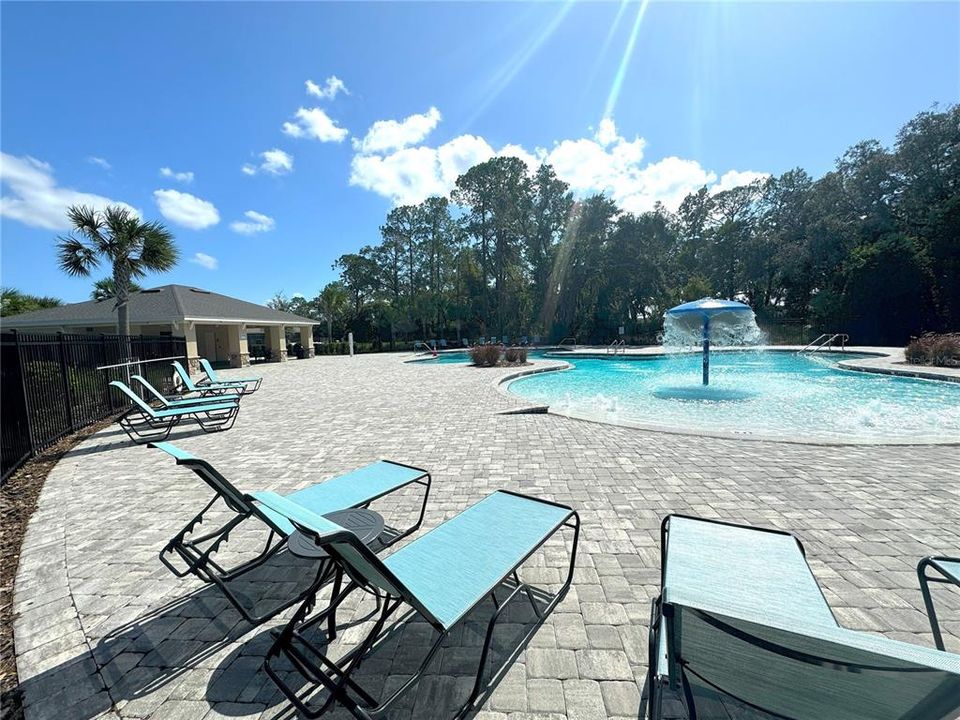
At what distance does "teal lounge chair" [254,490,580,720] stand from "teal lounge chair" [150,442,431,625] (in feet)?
0.92

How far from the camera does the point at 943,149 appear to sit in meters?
26.9

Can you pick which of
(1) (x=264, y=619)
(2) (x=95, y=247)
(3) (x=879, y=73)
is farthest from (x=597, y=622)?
(2) (x=95, y=247)

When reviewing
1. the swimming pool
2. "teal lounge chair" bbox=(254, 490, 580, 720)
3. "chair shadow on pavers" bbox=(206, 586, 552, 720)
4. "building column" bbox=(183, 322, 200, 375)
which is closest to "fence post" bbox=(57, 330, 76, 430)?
"chair shadow on pavers" bbox=(206, 586, 552, 720)

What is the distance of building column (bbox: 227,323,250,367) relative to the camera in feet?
72.4

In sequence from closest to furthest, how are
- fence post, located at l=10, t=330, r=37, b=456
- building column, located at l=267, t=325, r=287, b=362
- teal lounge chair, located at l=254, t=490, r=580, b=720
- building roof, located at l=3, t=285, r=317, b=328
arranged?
teal lounge chair, located at l=254, t=490, r=580, b=720 < fence post, located at l=10, t=330, r=37, b=456 < building roof, located at l=3, t=285, r=317, b=328 < building column, located at l=267, t=325, r=287, b=362

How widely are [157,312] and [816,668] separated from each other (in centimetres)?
2443

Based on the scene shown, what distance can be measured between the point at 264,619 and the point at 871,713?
264cm

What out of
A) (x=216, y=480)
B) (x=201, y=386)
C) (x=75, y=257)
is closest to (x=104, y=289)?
(x=75, y=257)

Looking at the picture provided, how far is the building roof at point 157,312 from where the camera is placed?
18797 millimetres

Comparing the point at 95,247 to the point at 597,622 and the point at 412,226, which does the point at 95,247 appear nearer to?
the point at 597,622

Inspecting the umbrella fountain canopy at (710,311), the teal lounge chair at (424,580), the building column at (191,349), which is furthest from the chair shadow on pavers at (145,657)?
the building column at (191,349)

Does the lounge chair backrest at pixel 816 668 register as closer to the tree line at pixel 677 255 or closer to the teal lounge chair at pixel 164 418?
the teal lounge chair at pixel 164 418

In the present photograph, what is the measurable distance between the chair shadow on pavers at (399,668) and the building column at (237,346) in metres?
23.2

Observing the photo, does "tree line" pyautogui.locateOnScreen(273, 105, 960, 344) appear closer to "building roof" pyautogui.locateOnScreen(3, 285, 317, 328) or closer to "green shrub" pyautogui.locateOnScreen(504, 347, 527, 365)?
"building roof" pyautogui.locateOnScreen(3, 285, 317, 328)
